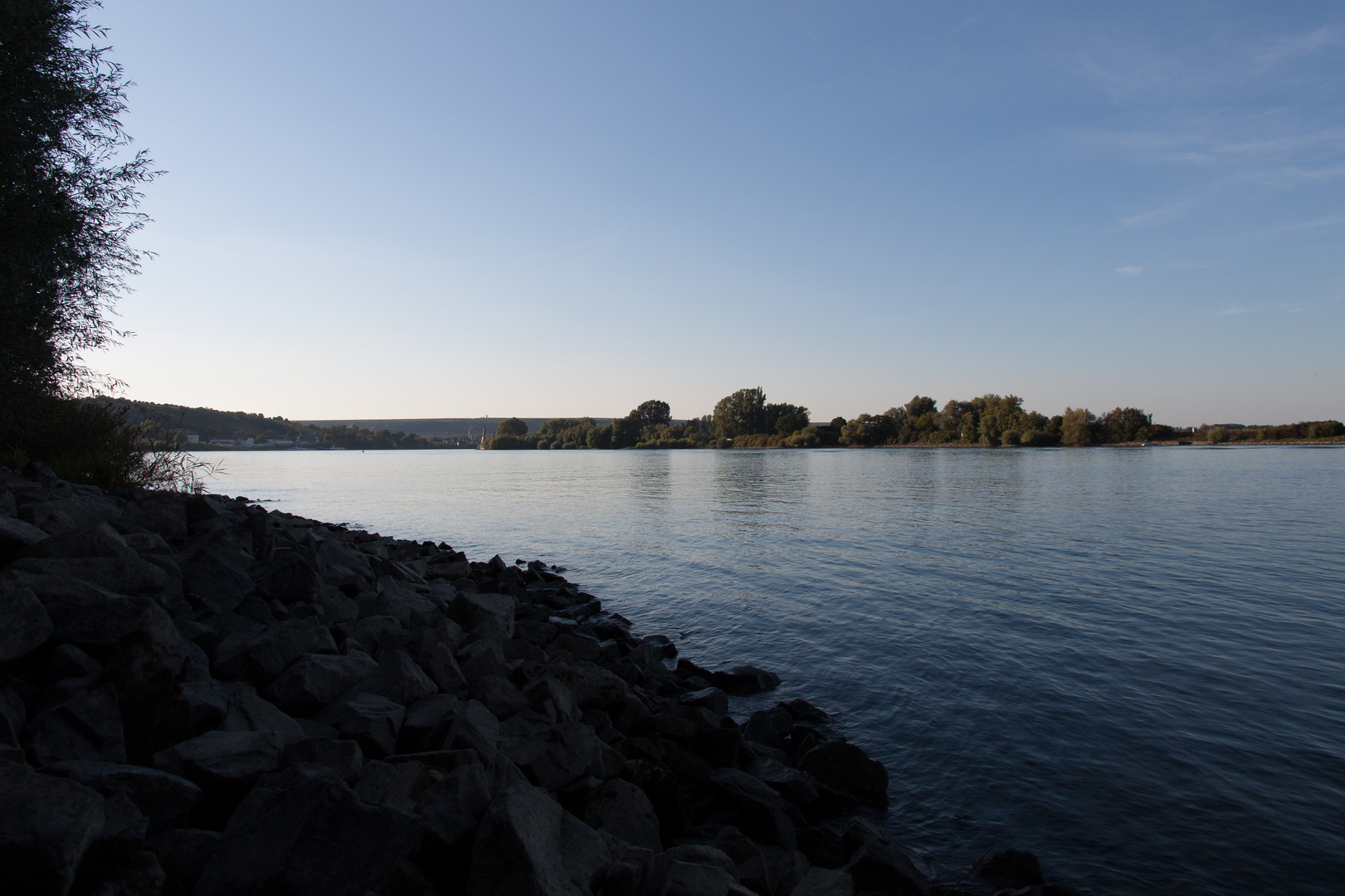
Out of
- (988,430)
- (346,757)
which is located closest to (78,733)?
(346,757)

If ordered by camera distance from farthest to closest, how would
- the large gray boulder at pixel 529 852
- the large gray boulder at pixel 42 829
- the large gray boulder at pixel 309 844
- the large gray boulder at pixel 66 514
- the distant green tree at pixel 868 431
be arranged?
the distant green tree at pixel 868 431, the large gray boulder at pixel 66 514, the large gray boulder at pixel 529 852, the large gray boulder at pixel 309 844, the large gray boulder at pixel 42 829

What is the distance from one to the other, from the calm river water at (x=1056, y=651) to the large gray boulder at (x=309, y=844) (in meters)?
5.64

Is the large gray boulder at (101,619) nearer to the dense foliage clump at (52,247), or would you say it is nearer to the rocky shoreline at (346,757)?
the rocky shoreline at (346,757)

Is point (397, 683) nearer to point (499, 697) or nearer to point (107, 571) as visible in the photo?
point (499, 697)

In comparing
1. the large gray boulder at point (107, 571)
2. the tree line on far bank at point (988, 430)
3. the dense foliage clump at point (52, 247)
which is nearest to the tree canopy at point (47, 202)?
the dense foliage clump at point (52, 247)

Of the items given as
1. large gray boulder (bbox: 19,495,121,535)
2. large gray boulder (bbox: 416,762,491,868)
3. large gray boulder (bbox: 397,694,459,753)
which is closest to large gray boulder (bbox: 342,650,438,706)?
large gray boulder (bbox: 397,694,459,753)

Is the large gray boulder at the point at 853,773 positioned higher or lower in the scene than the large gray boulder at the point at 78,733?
lower

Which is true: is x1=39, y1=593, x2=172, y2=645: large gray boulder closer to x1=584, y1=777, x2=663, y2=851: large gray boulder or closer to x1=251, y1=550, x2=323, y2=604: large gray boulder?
x1=251, y1=550, x2=323, y2=604: large gray boulder

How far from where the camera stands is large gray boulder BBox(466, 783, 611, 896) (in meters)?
4.09

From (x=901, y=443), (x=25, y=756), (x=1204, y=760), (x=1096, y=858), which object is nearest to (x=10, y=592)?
(x=25, y=756)

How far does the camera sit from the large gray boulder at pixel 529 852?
161 inches

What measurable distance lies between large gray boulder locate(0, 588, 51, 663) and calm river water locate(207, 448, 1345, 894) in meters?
8.31

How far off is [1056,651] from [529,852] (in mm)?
12254

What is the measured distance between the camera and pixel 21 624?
17.4ft
